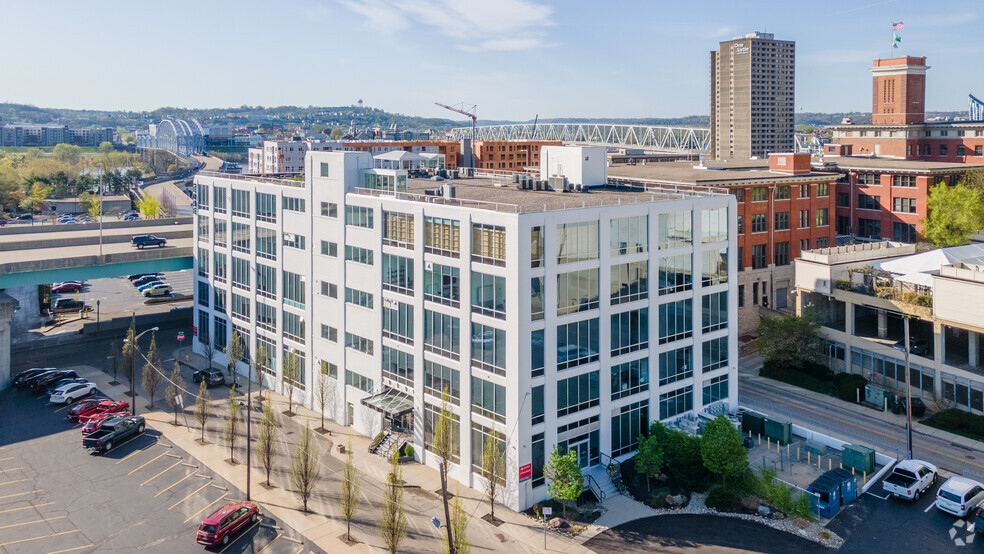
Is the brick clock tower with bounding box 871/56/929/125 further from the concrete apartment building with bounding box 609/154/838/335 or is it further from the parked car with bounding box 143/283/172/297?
the parked car with bounding box 143/283/172/297

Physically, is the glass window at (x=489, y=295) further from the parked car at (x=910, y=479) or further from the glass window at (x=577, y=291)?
the parked car at (x=910, y=479)

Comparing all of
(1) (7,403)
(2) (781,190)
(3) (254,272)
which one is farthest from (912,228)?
(1) (7,403)

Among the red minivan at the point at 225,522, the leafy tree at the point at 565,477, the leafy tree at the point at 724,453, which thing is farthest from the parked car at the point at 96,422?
the leafy tree at the point at 724,453

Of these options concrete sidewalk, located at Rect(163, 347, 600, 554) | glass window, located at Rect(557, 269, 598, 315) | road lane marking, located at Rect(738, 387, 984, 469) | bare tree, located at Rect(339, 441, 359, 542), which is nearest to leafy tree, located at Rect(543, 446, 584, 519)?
concrete sidewalk, located at Rect(163, 347, 600, 554)

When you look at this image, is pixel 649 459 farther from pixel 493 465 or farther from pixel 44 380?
pixel 44 380

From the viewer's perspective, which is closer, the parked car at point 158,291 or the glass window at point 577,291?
the glass window at point 577,291

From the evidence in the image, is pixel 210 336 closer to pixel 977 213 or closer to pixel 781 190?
pixel 781 190

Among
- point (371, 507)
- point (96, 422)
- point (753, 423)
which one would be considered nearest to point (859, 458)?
point (753, 423)
